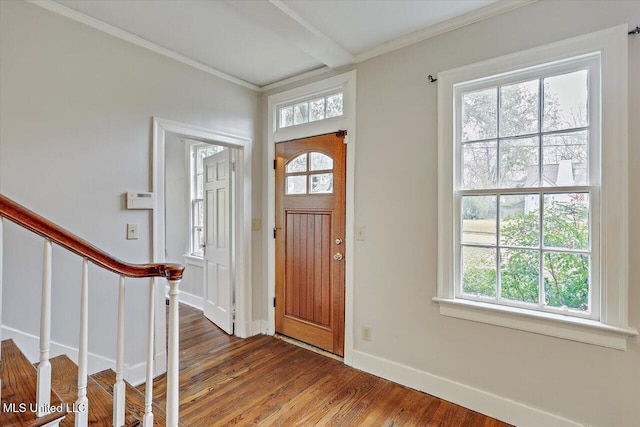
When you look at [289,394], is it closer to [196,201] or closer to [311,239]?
[311,239]

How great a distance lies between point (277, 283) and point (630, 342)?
105 inches

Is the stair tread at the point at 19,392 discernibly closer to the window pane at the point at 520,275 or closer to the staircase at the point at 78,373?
the staircase at the point at 78,373

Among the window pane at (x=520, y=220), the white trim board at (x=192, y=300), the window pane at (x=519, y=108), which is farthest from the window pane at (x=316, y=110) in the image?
the white trim board at (x=192, y=300)

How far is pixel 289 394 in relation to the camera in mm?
2297

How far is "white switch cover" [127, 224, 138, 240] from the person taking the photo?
2383 millimetres

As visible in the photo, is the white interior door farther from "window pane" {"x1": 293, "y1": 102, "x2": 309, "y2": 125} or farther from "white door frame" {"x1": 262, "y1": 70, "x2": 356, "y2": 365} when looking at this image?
"window pane" {"x1": 293, "y1": 102, "x2": 309, "y2": 125}

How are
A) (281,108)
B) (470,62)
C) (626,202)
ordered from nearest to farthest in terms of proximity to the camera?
(626,202) → (470,62) → (281,108)

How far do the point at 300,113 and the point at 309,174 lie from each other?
642mm

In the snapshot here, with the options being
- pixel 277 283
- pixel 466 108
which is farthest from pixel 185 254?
pixel 466 108

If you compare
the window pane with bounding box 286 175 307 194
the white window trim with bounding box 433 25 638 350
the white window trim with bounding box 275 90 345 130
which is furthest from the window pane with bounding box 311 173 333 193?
the white window trim with bounding box 433 25 638 350

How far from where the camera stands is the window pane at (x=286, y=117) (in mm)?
3234

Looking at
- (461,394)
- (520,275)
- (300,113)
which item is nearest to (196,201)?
(300,113)

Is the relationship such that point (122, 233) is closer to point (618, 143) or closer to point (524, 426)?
point (524, 426)

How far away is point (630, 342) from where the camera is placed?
5.51 ft
